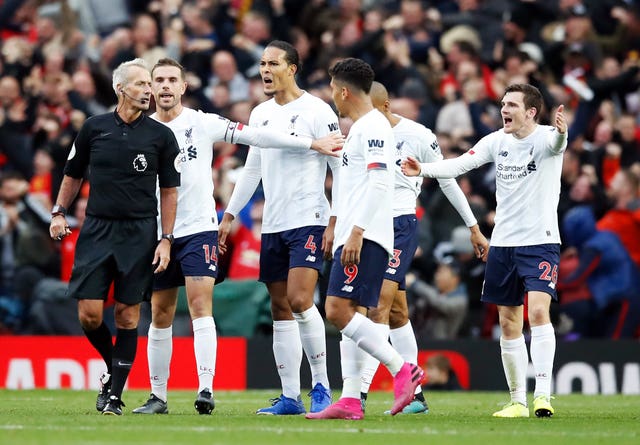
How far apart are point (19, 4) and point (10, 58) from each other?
69.9 inches

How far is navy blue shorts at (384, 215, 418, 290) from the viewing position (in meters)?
12.0

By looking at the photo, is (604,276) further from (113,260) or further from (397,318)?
(113,260)

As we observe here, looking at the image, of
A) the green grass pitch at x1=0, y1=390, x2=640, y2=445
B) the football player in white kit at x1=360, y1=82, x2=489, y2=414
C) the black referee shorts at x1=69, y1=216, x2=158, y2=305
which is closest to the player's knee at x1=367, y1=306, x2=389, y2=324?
the football player in white kit at x1=360, y1=82, x2=489, y2=414

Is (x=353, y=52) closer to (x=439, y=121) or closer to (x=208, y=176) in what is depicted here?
(x=439, y=121)

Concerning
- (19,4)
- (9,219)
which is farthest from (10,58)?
(9,219)

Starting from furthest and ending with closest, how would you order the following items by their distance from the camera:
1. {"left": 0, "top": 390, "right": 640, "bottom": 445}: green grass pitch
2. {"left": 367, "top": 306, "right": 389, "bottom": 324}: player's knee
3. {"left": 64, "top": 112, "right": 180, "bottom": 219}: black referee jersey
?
{"left": 367, "top": 306, "right": 389, "bottom": 324}: player's knee → {"left": 64, "top": 112, "right": 180, "bottom": 219}: black referee jersey → {"left": 0, "top": 390, "right": 640, "bottom": 445}: green grass pitch

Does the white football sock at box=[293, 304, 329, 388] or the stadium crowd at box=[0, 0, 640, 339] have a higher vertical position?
the stadium crowd at box=[0, 0, 640, 339]

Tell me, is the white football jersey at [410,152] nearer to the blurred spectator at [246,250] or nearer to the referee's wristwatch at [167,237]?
the referee's wristwatch at [167,237]

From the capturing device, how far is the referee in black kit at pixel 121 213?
10688mm

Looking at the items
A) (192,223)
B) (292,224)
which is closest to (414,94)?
(292,224)

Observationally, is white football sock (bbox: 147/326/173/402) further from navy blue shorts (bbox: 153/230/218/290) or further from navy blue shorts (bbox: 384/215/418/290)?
navy blue shorts (bbox: 384/215/418/290)

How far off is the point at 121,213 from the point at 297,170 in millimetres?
1625

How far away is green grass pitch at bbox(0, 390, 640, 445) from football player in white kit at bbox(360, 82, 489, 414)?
57 centimetres

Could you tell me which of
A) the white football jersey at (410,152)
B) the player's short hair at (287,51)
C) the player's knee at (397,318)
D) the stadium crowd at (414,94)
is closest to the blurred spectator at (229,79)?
the stadium crowd at (414,94)
